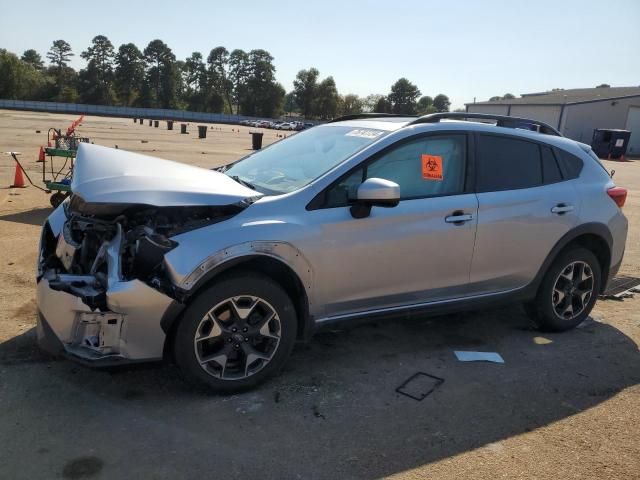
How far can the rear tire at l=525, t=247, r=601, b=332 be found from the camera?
4527 millimetres

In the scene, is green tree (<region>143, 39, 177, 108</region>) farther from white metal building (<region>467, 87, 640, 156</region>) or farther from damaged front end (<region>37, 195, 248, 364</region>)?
damaged front end (<region>37, 195, 248, 364</region>)

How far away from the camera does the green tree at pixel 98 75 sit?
103 meters

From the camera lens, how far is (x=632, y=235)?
9.16m

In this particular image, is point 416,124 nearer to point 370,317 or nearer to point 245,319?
point 370,317

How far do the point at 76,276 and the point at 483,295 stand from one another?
293 cm

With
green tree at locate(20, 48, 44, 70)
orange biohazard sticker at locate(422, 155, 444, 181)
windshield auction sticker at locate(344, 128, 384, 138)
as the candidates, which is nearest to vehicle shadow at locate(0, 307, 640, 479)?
orange biohazard sticker at locate(422, 155, 444, 181)

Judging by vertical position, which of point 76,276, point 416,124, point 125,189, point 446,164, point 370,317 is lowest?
point 370,317

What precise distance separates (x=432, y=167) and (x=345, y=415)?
6.17 feet

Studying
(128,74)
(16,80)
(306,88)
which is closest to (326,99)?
(306,88)

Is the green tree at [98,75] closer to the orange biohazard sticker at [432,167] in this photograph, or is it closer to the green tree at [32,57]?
the green tree at [32,57]

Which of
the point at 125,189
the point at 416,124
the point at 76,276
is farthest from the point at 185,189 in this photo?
the point at 416,124

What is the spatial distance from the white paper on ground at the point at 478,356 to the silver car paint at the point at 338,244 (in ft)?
1.55

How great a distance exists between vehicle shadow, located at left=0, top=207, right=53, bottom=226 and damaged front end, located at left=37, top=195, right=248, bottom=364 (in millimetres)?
4809

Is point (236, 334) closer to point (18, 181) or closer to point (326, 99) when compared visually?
point (18, 181)
